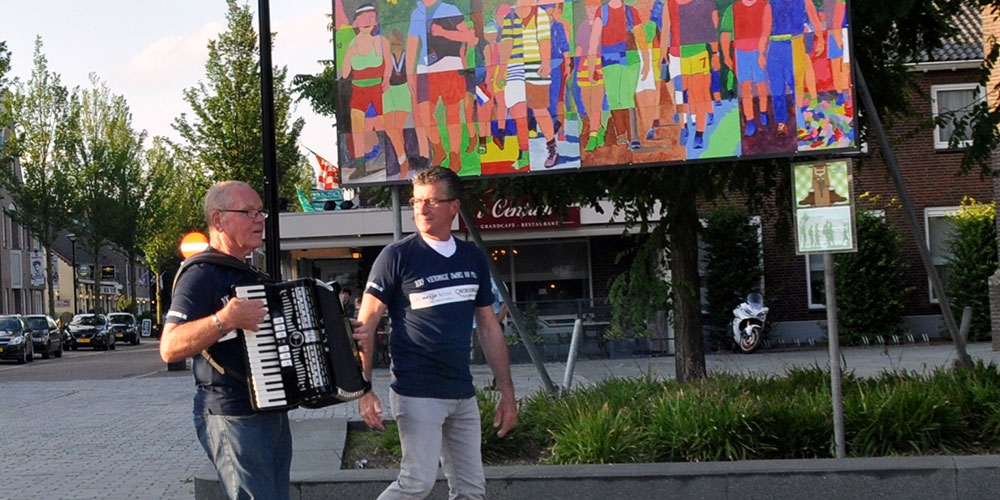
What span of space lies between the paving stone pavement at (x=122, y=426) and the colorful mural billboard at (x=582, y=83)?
2115 mm

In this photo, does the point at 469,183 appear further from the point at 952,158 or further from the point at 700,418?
the point at 952,158

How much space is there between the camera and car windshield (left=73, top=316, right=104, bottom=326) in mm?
55219

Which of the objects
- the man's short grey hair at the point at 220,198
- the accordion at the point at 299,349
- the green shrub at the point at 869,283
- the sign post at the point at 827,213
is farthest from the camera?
the green shrub at the point at 869,283

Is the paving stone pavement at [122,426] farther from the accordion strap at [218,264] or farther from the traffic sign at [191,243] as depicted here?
the accordion strap at [218,264]

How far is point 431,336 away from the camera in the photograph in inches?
235

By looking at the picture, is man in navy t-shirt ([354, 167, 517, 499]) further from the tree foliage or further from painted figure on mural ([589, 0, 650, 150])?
the tree foliage

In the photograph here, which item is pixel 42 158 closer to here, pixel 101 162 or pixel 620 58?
pixel 101 162

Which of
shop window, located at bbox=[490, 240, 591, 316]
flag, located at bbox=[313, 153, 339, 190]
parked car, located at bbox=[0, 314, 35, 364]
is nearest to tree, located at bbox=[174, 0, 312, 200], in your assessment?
flag, located at bbox=[313, 153, 339, 190]

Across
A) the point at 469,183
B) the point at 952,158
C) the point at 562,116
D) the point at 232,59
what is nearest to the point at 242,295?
the point at 562,116

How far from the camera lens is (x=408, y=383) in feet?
19.6

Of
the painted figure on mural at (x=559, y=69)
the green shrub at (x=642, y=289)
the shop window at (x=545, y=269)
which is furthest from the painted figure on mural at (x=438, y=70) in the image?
the shop window at (x=545, y=269)

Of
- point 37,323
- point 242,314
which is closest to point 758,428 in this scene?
point 242,314

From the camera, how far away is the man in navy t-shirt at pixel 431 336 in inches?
234

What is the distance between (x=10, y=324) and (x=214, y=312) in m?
38.5
